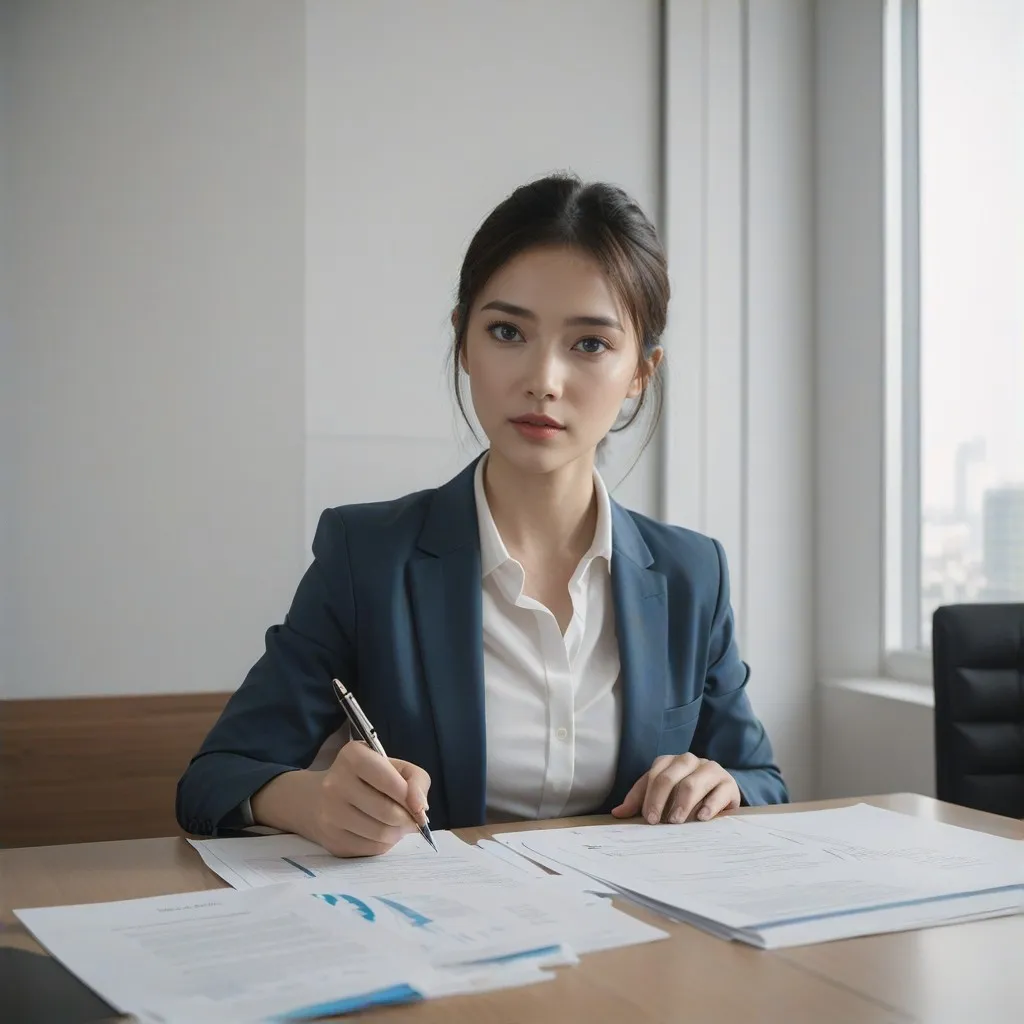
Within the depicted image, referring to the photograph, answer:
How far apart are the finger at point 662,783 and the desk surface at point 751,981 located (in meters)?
0.33

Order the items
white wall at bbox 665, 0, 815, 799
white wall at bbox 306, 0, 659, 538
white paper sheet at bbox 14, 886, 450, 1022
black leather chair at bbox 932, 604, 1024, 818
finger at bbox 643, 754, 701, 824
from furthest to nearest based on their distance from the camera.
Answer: white wall at bbox 665, 0, 815, 799
white wall at bbox 306, 0, 659, 538
black leather chair at bbox 932, 604, 1024, 818
finger at bbox 643, 754, 701, 824
white paper sheet at bbox 14, 886, 450, 1022

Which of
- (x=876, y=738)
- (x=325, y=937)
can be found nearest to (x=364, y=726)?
(x=325, y=937)

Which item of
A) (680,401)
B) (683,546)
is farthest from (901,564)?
(683,546)

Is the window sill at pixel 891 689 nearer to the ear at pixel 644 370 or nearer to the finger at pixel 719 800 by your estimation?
the ear at pixel 644 370

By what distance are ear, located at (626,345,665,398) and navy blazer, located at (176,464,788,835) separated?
21 centimetres

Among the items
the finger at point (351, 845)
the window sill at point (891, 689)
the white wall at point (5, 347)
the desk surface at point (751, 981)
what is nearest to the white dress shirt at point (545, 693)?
the finger at point (351, 845)

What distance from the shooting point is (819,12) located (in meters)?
3.07

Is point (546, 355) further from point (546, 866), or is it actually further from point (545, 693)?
point (546, 866)

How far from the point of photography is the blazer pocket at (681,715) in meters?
1.50

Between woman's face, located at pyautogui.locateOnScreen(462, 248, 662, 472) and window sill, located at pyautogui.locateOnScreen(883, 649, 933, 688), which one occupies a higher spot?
woman's face, located at pyautogui.locateOnScreen(462, 248, 662, 472)

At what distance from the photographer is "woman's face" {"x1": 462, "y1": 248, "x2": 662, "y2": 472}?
1481 millimetres

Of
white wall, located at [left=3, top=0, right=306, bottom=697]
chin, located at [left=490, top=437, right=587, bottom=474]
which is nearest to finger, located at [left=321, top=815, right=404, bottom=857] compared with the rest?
chin, located at [left=490, top=437, right=587, bottom=474]

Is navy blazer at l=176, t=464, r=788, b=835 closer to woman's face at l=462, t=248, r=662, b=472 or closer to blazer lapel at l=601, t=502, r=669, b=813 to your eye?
blazer lapel at l=601, t=502, r=669, b=813

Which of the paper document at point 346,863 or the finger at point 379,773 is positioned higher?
the finger at point 379,773
